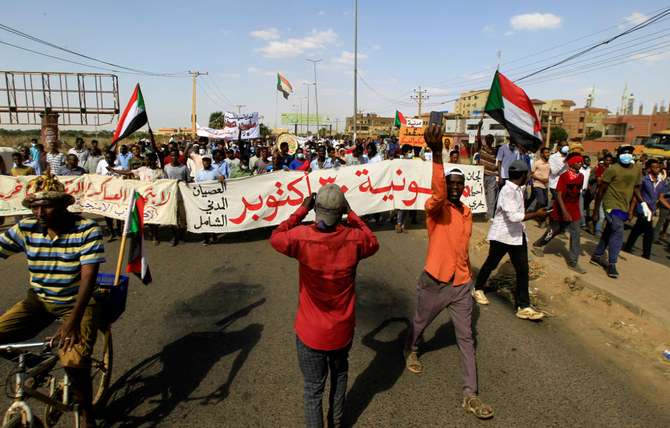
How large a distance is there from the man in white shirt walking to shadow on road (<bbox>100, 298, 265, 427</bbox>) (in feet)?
9.17

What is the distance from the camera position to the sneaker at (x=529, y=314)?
4.21 meters

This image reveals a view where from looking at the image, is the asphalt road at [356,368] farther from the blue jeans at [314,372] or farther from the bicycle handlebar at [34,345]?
the bicycle handlebar at [34,345]

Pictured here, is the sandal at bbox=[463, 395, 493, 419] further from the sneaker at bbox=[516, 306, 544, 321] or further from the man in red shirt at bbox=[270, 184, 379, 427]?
the sneaker at bbox=[516, 306, 544, 321]

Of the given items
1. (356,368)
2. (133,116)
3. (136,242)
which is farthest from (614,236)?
(133,116)

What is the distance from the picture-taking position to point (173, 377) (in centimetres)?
318

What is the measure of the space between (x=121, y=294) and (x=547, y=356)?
12.3 feet

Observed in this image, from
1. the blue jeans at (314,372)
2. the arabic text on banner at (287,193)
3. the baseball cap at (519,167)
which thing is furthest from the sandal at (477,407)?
the arabic text on banner at (287,193)

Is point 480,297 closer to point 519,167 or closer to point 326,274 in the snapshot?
point 519,167

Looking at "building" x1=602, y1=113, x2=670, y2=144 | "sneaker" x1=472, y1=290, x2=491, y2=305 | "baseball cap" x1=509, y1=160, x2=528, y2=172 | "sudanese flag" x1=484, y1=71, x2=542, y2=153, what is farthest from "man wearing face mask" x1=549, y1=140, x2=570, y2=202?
"building" x1=602, y1=113, x2=670, y2=144

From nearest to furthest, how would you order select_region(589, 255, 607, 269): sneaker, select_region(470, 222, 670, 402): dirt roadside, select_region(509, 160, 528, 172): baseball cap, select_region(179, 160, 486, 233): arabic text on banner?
select_region(470, 222, 670, 402): dirt roadside
select_region(509, 160, 528, 172): baseball cap
select_region(589, 255, 607, 269): sneaker
select_region(179, 160, 486, 233): arabic text on banner

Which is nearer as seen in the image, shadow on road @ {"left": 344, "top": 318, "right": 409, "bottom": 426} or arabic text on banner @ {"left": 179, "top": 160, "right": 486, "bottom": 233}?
shadow on road @ {"left": 344, "top": 318, "right": 409, "bottom": 426}

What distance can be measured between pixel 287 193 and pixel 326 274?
553 cm

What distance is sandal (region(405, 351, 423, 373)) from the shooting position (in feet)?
10.8

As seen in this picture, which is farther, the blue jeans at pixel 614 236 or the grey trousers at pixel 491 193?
the grey trousers at pixel 491 193
